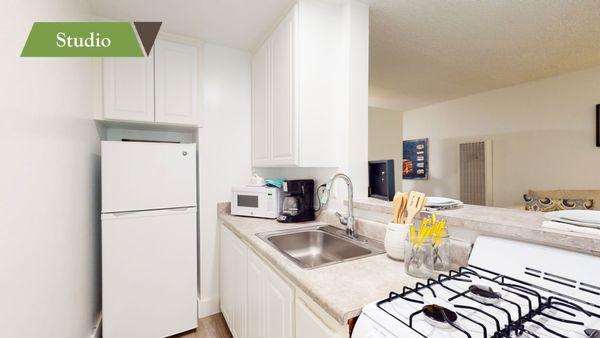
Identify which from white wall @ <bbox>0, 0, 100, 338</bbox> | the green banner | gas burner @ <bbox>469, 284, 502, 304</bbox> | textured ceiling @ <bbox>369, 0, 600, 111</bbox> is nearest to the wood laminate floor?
white wall @ <bbox>0, 0, 100, 338</bbox>

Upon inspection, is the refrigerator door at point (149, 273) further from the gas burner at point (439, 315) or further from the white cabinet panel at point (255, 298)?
the gas burner at point (439, 315)

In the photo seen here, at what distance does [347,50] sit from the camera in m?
1.67

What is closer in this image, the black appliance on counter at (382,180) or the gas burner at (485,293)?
the gas burner at (485,293)

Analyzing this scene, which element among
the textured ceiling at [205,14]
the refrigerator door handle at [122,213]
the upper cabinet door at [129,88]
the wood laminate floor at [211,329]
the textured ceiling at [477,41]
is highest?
the textured ceiling at [477,41]

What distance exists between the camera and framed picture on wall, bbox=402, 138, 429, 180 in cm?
484

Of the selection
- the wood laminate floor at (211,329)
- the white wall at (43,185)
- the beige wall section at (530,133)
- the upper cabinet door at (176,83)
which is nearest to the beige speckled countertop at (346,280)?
the white wall at (43,185)

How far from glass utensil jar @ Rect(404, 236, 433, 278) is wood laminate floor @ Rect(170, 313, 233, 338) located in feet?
5.20

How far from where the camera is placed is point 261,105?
6.96 feet

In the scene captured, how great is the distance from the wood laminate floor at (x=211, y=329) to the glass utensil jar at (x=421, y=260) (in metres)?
1.58

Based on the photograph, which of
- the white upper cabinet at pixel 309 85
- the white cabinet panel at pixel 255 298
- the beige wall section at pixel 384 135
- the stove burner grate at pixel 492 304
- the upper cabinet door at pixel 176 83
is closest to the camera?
the stove burner grate at pixel 492 304

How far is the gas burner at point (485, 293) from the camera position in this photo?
69cm

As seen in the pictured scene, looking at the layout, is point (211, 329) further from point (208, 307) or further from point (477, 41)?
point (477, 41)

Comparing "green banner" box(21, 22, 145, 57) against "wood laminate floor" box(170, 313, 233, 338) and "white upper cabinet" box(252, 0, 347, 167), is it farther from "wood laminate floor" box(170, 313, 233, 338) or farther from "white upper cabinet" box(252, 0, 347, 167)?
"wood laminate floor" box(170, 313, 233, 338)

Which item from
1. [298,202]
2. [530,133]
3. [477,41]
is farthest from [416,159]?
[298,202]
